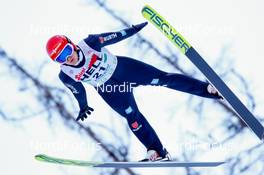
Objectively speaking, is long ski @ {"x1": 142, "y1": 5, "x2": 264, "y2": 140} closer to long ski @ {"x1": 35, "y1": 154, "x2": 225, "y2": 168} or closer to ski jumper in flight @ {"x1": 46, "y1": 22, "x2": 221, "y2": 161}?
ski jumper in flight @ {"x1": 46, "y1": 22, "x2": 221, "y2": 161}

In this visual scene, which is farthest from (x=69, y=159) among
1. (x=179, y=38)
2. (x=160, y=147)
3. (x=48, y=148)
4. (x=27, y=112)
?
(x=179, y=38)

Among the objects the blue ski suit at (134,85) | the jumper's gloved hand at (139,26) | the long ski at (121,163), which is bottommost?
the long ski at (121,163)

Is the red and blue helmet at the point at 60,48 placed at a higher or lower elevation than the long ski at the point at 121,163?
higher

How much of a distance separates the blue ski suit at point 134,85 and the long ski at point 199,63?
0.10 metres

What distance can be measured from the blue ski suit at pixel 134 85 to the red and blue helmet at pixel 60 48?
123 mm

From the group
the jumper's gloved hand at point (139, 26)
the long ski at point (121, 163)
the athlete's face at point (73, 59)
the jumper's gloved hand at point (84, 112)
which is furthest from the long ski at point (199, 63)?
the jumper's gloved hand at point (84, 112)

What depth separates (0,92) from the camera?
3.08 m

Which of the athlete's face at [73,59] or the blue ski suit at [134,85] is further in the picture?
the blue ski suit at [134,85]

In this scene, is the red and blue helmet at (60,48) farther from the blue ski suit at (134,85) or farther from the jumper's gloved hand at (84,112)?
the jumper's gloved hand at (84,112)

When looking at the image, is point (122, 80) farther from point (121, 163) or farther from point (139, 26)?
point (121, 163)

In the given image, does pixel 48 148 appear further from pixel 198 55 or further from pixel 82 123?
pixel 198 55

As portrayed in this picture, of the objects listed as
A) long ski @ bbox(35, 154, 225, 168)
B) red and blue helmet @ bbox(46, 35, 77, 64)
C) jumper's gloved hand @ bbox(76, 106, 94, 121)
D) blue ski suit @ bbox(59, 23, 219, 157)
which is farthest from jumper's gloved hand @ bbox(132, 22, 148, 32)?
long ski @ bbox(35, 154, 225, 168)

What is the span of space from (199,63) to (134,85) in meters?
0.46

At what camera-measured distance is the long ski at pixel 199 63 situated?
9.66 ft
